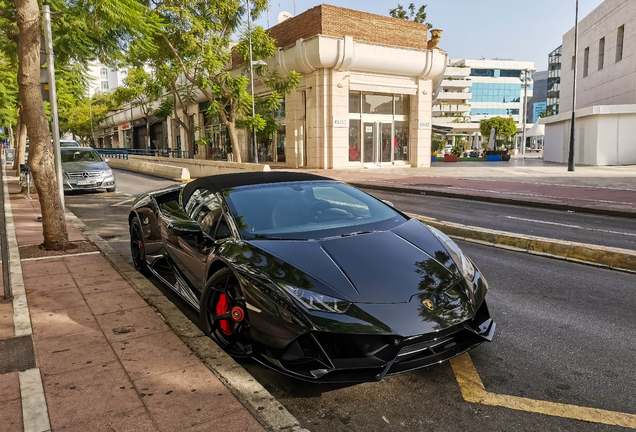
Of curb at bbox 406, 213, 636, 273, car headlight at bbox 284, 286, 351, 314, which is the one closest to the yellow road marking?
car headlight at bbox 284, 286, 351, 314

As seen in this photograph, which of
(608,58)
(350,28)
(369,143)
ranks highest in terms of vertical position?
(350,28)

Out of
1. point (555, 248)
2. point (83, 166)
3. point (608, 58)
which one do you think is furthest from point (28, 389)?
point (608, 58)

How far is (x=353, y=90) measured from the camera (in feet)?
97.3

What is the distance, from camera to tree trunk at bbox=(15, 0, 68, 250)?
714 cm

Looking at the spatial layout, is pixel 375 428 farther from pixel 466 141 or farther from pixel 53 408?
pixel 466 141

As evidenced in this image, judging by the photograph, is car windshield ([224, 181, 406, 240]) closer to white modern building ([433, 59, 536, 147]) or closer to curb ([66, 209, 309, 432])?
curb ([66, 209, 309, 432])

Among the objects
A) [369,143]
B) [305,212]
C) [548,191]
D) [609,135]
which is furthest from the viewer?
[369,143]

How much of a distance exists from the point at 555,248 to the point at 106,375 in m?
5.85

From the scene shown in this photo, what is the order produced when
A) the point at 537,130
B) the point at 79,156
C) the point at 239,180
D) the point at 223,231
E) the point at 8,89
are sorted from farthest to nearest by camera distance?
the point at 537,130 → the point at 8,89 → the point at 79,156 → the point at 239,180 → the point at 223,231

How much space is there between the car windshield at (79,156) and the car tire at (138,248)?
12.1 m

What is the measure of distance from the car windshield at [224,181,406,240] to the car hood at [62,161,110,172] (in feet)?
45.0

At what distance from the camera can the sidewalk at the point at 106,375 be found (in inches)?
108

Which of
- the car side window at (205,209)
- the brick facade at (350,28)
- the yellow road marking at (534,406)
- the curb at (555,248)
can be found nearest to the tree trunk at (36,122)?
the car side window at (205,209)

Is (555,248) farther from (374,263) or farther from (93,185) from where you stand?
(93,185)
